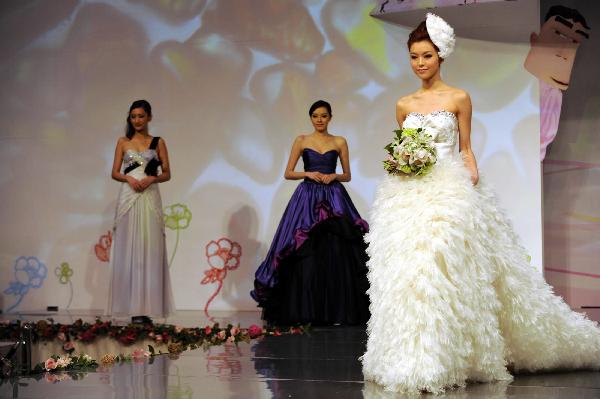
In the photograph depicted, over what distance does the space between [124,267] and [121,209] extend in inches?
17.0

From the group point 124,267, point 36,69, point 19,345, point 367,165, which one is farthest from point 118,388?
point 36,69

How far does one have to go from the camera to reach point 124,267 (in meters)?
6.46

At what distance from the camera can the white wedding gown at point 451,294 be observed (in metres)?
3.11

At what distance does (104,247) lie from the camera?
8.65 meters

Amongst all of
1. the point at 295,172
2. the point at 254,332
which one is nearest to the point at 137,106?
the point at 295,172

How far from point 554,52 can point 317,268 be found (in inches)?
120

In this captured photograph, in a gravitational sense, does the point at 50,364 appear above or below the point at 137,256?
below

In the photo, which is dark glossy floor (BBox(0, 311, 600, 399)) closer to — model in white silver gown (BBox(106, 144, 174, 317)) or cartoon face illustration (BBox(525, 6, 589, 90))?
model in white silver gown (BBox(106, 144, 174, 317))

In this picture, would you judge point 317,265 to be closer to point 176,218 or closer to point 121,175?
point 121,175

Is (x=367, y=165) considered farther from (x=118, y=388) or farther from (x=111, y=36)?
(x=118, y=388)

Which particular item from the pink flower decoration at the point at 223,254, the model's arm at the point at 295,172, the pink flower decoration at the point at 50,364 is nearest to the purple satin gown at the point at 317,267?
the model's arm at the point at 295,172

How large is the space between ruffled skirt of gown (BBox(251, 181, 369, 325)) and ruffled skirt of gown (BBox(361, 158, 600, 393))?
2.77m

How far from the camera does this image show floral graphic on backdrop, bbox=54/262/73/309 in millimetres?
8727

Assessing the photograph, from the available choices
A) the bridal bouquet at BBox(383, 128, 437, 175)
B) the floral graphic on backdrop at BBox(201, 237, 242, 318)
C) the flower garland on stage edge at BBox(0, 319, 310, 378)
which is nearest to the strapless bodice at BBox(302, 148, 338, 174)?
the flower garland on stage edge at BBox(0, 319, 310, 378)
